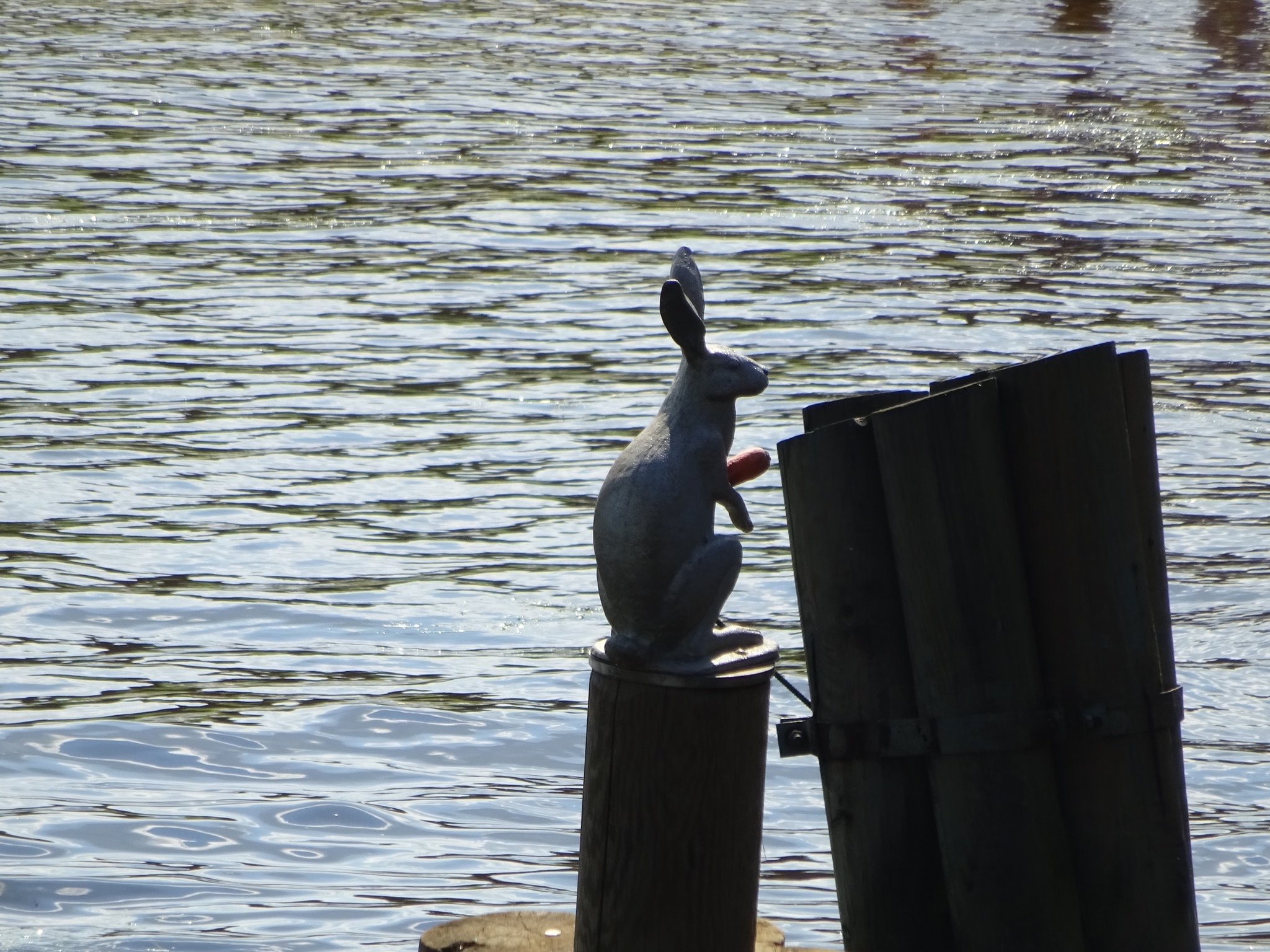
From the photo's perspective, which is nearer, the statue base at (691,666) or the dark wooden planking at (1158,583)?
the statue base at (691,666)

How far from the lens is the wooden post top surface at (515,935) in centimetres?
363

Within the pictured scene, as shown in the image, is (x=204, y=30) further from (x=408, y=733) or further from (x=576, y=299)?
(x=408, y=733)

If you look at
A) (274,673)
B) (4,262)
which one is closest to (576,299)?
(4,262)

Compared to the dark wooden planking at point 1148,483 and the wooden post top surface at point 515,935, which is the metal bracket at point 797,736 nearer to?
the wooden post top surface at point 515,935

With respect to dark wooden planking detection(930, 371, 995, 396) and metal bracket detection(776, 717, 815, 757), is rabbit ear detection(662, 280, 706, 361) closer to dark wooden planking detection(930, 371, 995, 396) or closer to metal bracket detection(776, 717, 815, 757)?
dark wooden planking detection(930, 371, 995, 396)

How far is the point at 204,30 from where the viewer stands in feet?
79.5

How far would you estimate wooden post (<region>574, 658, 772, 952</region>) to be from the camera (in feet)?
11.2

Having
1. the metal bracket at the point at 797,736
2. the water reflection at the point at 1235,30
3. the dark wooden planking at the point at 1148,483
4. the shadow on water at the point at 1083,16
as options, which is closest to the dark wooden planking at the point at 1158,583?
the dark wooden planking at the point at 1148,483

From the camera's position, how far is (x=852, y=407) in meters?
3.98

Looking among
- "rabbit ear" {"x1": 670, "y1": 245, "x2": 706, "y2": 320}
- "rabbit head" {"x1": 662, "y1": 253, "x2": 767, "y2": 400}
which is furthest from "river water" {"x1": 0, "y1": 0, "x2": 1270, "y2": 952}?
"rabbit ear" {"x1": 670, "y1": 245, "x2": 706, "y2": 320}

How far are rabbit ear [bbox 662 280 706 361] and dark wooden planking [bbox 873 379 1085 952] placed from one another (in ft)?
1.25

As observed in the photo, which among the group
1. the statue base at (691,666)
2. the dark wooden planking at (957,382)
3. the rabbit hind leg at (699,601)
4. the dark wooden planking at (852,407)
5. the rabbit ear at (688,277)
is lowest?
the statue base at (691,666)

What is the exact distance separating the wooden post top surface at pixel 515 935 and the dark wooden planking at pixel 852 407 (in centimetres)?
105

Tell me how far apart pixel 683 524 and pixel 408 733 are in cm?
306
